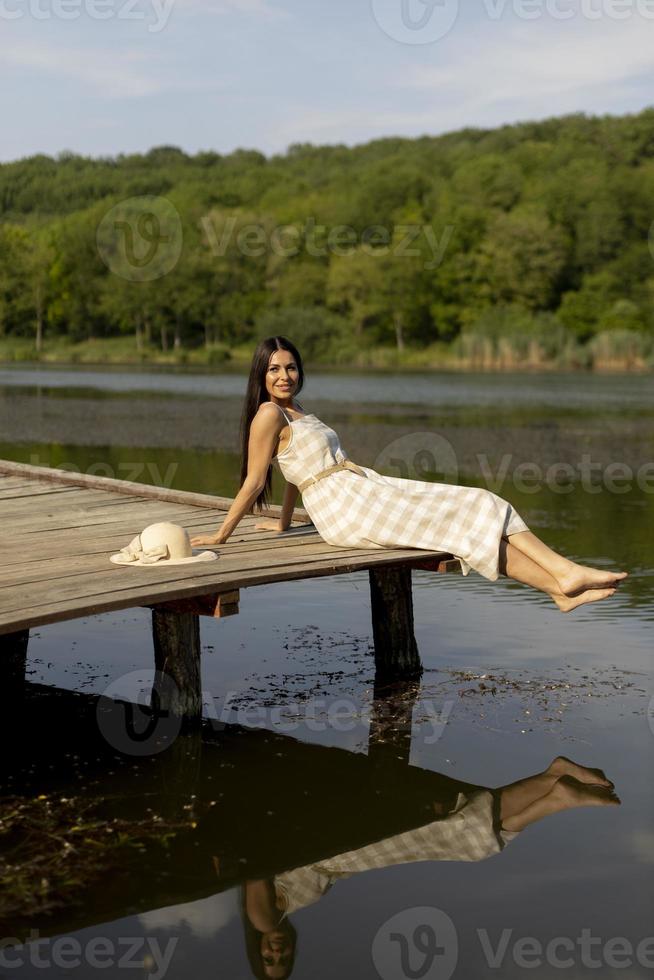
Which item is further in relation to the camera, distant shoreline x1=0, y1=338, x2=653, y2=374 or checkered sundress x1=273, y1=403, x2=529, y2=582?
distant shoreline x1=0, y1=338, x2=653, y2=374

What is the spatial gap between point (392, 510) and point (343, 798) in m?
1.84

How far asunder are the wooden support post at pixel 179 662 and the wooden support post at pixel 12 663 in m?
1.12

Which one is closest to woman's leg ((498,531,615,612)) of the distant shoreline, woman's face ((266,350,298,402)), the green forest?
woman's face ((266,350,298,402))

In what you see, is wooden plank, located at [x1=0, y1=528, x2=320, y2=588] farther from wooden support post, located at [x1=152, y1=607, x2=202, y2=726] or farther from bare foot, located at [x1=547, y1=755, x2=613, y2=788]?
bare foot, located at [x1=547, y1=755, x2=613, y2=788]

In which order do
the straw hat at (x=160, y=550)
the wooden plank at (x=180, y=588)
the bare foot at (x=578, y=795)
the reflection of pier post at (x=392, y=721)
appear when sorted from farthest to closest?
the straw hat at (x=160, y=550), the reflection of pier post at (x=392, y=721), the bare foot at (x=578, y=795), the wooden plank at (x=180, y=588)

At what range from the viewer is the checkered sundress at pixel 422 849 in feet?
15.5

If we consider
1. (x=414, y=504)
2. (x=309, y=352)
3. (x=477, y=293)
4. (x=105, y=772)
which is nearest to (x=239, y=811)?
(x=105, y=772)

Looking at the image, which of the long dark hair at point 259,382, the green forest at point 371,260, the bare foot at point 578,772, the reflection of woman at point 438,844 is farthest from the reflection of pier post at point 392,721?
the green forest at point 371,260

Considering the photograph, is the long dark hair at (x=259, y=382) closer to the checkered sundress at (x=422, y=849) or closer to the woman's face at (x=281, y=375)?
the woman's face at (x=281, y=375)

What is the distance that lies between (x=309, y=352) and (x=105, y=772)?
7957cm

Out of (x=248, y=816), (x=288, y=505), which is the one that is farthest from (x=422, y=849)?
(x=288, y=505)

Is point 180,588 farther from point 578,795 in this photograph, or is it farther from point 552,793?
point 578,795

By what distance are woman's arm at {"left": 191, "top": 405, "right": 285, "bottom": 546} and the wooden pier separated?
0.43 ft

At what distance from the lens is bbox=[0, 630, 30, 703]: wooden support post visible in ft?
23.4
